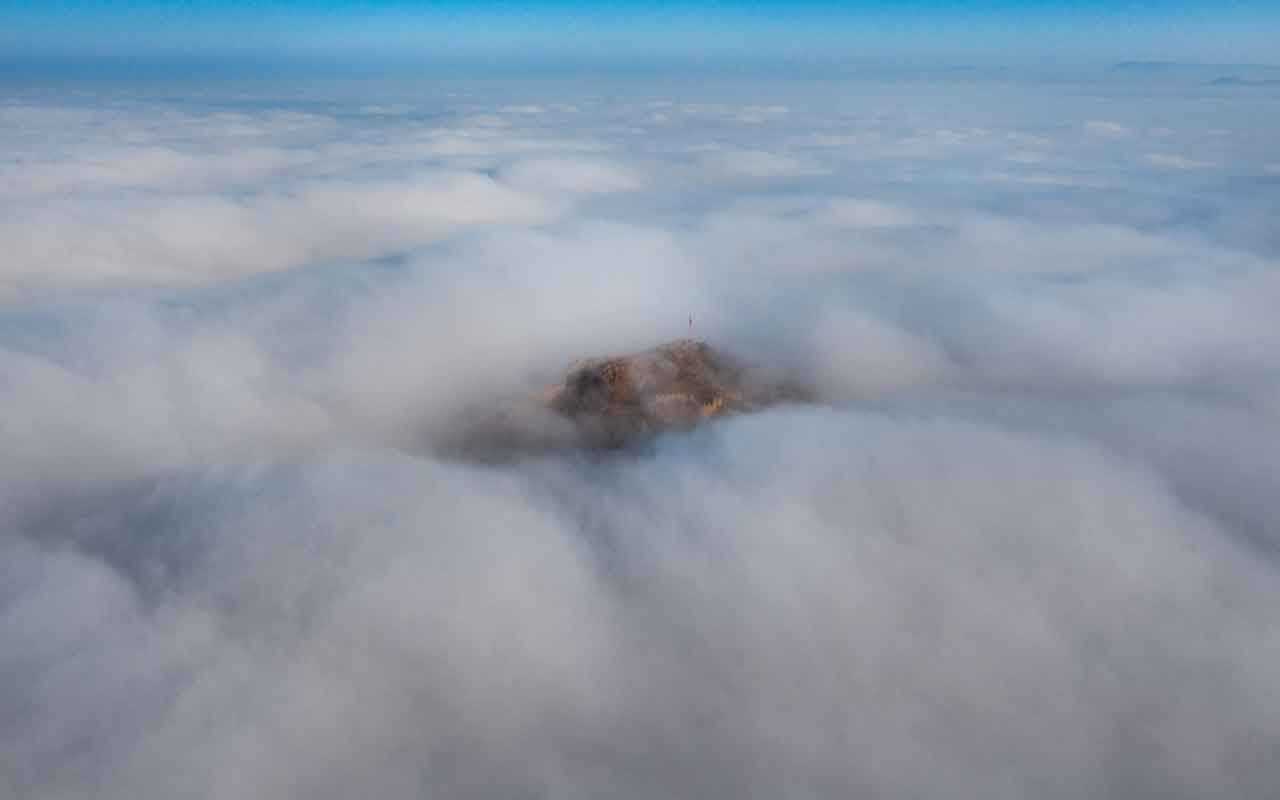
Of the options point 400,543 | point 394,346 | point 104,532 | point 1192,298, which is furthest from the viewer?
point 1192,298

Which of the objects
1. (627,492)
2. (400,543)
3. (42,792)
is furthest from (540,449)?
(42,792)

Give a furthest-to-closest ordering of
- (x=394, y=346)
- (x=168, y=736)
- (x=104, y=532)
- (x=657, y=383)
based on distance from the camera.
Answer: (x=394, y=346) < (x=657, y=383) < (x=104, y=532) < (x=168, y=736)

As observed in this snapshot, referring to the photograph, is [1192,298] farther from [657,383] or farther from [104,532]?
[104,532]

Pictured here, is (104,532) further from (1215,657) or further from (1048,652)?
A: (1215,657)

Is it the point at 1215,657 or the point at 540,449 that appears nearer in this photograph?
the point at 1215,657

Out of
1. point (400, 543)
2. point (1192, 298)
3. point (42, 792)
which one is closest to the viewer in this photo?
point (42, 792)

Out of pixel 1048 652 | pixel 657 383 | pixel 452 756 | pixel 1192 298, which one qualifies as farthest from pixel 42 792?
pixel 1192 298

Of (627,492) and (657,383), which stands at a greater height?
(657,383)

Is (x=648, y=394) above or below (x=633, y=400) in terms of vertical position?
above

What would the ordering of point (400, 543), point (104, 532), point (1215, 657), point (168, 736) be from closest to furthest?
point (168, 736), point (1215, 657), point (400, 543), point (104, 532)

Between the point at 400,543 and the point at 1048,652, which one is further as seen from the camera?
the point at 400,543
